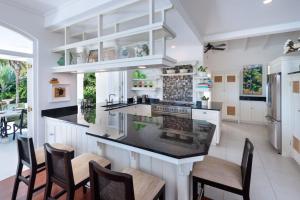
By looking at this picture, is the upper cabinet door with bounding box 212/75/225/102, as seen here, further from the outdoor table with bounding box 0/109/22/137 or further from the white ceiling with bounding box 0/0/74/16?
the outdoor table with bounding box 0/109/22/137

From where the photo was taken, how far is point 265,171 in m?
2.72

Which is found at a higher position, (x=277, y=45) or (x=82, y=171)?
(x=277, y=45)

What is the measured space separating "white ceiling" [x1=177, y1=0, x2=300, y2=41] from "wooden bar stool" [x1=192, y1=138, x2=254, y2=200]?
221cm

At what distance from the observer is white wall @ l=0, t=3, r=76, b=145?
2617mm

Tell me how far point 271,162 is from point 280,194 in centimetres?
104

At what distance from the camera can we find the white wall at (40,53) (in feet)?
8.59

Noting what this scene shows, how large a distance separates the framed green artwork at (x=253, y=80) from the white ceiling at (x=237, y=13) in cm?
289

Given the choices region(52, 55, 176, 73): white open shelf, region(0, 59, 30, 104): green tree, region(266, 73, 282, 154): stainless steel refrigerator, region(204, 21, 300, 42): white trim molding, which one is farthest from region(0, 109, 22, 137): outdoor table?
region(266, 73, 282, 154): stainless steel refrigerator

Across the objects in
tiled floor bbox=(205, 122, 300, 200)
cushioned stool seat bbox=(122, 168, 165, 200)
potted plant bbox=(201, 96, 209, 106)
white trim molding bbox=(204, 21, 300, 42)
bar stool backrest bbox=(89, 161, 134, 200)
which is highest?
white trim molding bbox=(204, 21, 300, 42)

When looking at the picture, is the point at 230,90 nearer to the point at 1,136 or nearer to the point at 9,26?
the point at 9,26

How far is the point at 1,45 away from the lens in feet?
10.0

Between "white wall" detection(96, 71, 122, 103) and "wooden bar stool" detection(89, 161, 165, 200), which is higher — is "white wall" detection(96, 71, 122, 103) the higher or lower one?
the higher one

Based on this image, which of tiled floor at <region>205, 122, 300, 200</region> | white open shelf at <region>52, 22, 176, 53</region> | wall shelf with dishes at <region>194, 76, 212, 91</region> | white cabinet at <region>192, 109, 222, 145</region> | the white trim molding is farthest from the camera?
wall shelf with dishes at <region>194, 76, 212, 91</region>

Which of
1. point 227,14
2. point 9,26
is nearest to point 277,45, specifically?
point 227,14
